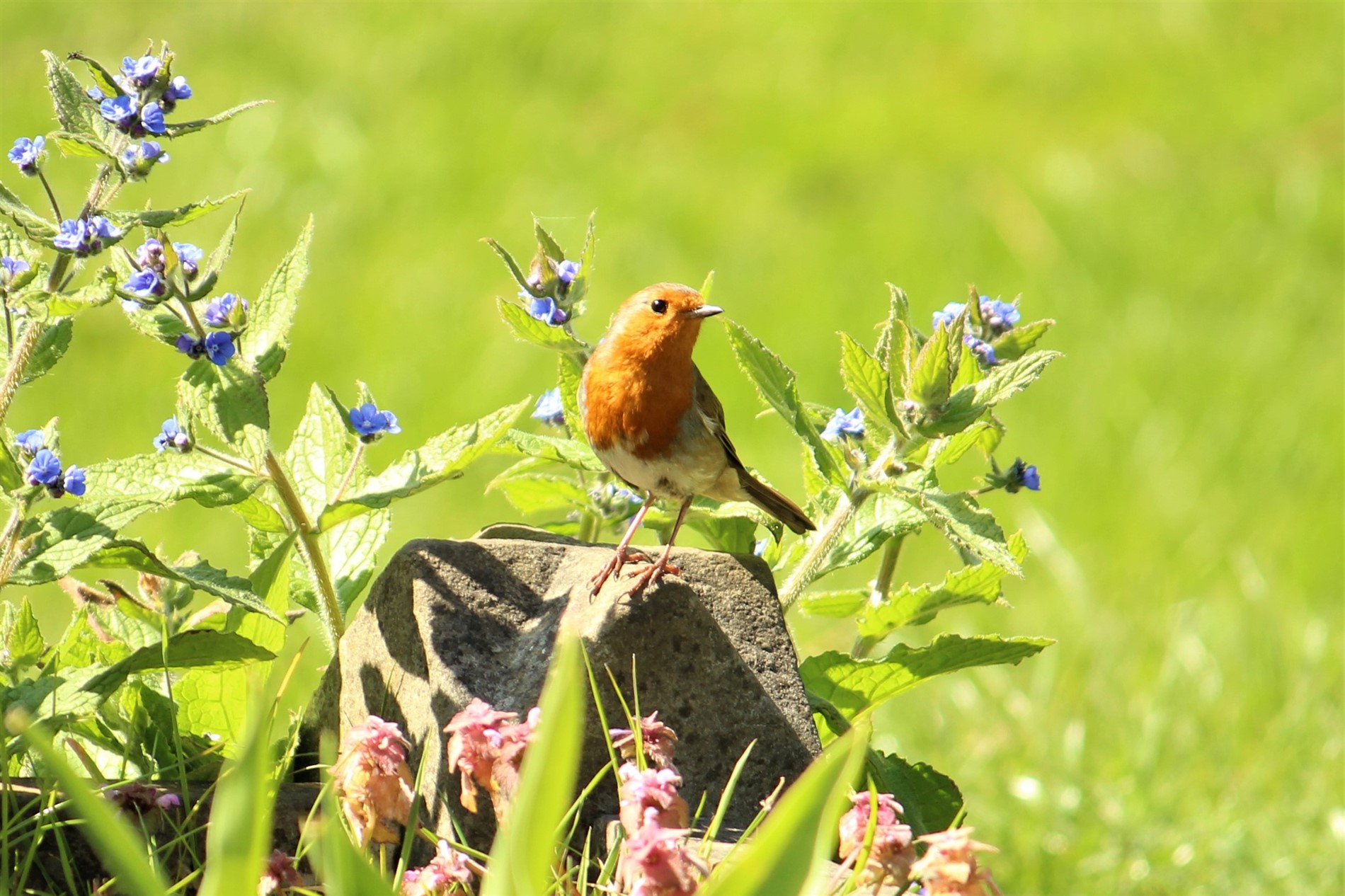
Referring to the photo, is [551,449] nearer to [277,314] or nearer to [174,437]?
[277,314]

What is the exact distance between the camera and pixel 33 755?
252 centimetres

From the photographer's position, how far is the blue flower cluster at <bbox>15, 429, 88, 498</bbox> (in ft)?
7.55

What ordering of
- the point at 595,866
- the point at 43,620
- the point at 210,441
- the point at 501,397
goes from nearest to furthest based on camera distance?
the point at 595,866
the point at 210,441
the point at 43,620
the point at 501,397

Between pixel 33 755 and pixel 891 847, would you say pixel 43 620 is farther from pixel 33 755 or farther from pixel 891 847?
pixel 891 847

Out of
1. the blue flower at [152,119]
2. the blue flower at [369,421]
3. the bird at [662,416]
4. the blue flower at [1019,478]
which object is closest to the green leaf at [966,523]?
the blue flower at [1019,478]

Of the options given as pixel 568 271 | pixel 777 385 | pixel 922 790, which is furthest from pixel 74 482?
pixel 922 790

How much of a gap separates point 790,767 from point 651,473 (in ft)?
2.06

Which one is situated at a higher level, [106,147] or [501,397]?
[501,397]

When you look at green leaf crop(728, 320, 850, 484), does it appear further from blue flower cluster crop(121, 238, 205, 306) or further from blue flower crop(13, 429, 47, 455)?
blue flower crop(13, 429, 47, 455)

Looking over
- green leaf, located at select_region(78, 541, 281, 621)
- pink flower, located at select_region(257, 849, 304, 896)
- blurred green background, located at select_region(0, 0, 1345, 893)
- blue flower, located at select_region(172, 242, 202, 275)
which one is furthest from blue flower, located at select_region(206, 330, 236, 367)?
blurred green background, located at select_region(0, 0, 1345, 893)

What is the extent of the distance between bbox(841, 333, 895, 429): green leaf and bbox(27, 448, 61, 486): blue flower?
1.22 m

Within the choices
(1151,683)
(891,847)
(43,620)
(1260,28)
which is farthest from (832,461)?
(1260,28)

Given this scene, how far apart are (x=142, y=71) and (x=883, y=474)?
4.53 ft

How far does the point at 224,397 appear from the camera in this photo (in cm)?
240
